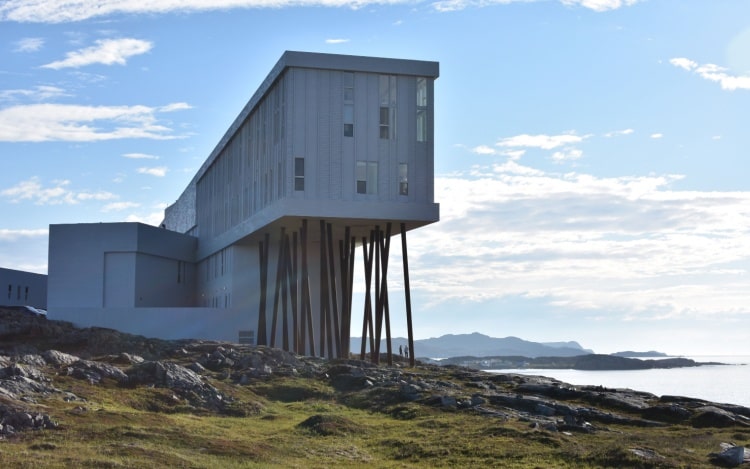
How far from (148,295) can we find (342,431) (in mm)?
47622

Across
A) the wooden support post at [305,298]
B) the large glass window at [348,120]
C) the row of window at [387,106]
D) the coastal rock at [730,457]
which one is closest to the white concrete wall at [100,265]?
the wooden support post at [305,298]

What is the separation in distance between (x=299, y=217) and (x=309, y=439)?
81.5 feet

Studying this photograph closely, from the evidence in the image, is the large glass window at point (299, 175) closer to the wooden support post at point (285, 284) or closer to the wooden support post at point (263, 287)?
the wooden support post at point (285, 284)

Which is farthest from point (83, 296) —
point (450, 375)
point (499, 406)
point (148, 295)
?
point (499, 406)

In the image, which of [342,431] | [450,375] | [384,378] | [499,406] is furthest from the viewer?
[450,375]

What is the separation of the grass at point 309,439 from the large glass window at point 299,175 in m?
18.8

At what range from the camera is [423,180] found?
5028cm

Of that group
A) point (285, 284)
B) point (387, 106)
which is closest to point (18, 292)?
point (285, 284)

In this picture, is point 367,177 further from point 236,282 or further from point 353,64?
point 236,282

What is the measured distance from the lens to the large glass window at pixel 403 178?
49875 millimetres

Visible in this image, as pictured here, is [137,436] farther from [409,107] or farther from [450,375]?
[409,107]

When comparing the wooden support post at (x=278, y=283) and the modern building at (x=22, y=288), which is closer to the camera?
the wooden support post at (x=278, y=283)

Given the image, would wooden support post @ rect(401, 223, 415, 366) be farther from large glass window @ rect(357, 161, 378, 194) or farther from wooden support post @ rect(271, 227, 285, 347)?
wooden support post @ rect(271, 227, 285, 347)

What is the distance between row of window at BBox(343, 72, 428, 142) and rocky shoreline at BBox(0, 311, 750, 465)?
1315 centimetres
